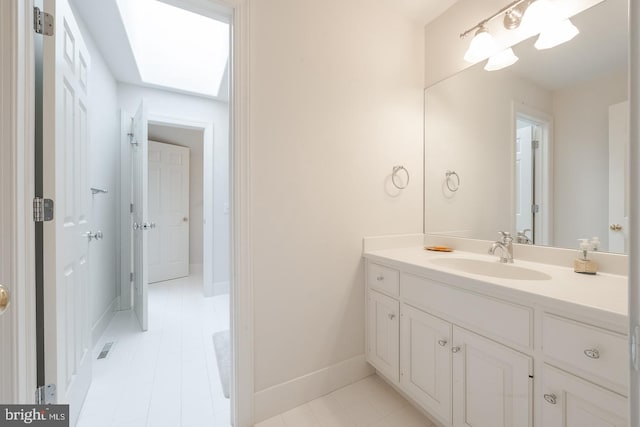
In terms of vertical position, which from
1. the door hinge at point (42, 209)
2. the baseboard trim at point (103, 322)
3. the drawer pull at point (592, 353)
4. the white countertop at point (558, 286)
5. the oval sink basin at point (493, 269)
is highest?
the door hinge at point (42, 209)

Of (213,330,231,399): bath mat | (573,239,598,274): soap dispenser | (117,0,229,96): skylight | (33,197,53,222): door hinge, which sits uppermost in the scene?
(117,0,229,96): skylight

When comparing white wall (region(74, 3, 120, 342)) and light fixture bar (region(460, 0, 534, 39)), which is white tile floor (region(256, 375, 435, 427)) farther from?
light fixture bar (region(460, 0, 534, 39))

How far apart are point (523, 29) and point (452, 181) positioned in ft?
2.94

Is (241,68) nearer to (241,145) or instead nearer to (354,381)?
(241,145)

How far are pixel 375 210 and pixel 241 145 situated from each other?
0.94 meters

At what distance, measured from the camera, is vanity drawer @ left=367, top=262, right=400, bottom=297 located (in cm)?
151

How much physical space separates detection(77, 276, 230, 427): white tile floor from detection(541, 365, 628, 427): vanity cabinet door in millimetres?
1391

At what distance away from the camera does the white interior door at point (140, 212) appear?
2.29 metres

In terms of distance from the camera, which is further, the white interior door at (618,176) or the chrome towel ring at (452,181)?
the chrome towel ring at (452,181)

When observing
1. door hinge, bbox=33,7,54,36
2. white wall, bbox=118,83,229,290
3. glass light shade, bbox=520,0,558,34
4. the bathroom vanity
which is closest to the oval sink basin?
the bathroom vanity

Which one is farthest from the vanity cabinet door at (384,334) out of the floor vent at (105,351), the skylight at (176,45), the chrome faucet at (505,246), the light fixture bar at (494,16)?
the skylight at (176,45)

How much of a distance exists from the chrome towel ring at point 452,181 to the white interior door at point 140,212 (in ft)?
7.85

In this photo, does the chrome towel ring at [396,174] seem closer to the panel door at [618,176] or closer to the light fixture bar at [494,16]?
the light fixture bar at [494,16]

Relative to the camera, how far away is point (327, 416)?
1.44 metres
